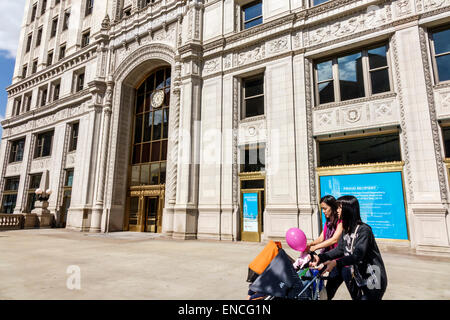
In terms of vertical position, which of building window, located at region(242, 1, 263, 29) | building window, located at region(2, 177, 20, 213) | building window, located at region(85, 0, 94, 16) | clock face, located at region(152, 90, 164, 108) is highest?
building window, located at region(85, 0, 94, 16)

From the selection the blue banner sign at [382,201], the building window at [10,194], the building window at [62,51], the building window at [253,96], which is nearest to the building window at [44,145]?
the building window at [10,194]

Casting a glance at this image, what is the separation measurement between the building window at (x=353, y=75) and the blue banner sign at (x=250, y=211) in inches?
213

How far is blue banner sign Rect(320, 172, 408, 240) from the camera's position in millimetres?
9578

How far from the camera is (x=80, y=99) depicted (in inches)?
858

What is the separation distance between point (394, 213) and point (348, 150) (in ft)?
9.51

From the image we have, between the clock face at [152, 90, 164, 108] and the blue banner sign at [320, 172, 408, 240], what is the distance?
43.1 feet

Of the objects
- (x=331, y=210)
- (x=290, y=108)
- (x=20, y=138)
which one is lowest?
(x=331, y=210)

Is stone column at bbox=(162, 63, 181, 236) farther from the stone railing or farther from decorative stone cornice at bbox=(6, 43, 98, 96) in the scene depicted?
the stone railing

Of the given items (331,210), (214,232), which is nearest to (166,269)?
(331,210)

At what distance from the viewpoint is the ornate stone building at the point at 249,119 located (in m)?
9.84

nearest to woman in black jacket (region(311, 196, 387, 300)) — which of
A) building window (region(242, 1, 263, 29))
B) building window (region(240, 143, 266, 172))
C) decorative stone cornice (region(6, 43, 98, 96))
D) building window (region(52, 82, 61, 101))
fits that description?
building window (region(240, 143, 266, 172))

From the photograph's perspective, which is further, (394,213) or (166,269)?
(394,213)

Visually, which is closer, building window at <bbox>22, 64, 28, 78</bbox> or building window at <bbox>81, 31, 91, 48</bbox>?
building window at <bbox>81, 31, 91, 48</bbox>
